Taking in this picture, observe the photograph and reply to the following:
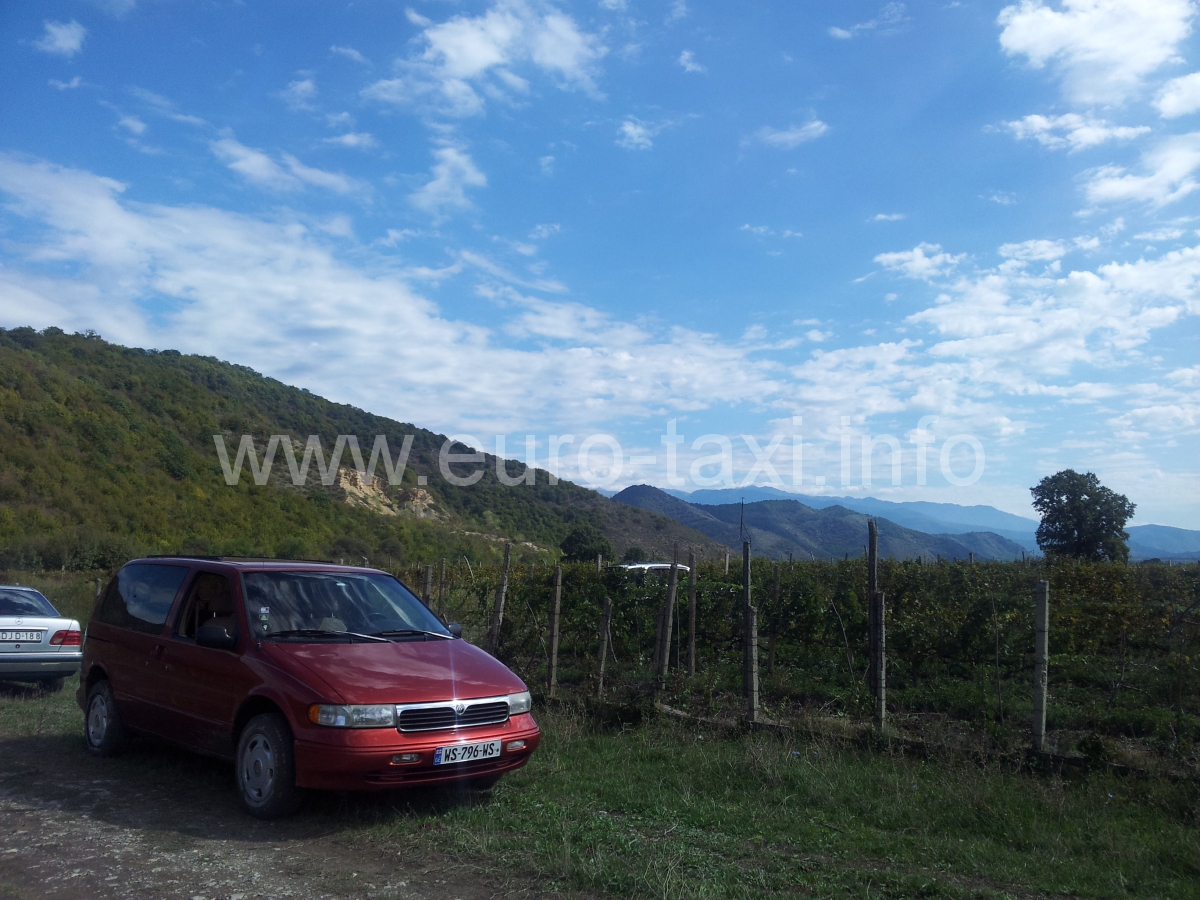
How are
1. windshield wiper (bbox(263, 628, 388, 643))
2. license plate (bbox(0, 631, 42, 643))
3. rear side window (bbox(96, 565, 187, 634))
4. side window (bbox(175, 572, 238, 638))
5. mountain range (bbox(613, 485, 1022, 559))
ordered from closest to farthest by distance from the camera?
windshield wiper (bbox(263, 628, 388, 643)) < side window (bbox(175, 572, 238, 638)) < rear side window (bbox(96, 565, 187, 634)) < license plate (bbox(0, 631, 42, 643)) < mountain range (bbox(613, 485, 1022, 559))

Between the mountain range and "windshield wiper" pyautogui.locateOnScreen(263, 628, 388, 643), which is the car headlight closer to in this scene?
"windshield wiper" pyautogui.locateOnScreen(263, 628, 388, 643)

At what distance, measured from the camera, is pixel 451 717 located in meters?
5.38

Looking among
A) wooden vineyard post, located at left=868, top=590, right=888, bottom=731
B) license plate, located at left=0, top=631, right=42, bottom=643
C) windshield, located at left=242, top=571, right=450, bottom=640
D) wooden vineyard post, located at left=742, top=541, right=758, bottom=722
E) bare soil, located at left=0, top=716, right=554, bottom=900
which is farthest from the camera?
license plate, located at left=0, top=631, right=42, bottom=643

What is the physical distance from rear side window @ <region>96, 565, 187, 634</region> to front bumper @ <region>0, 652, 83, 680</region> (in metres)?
3.46

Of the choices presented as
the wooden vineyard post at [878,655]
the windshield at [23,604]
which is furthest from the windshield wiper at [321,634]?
the windshield at [23,604]

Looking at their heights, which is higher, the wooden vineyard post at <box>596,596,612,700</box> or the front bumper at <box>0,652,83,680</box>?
the wooden vineyard post at <box>596,596,612,700</box>

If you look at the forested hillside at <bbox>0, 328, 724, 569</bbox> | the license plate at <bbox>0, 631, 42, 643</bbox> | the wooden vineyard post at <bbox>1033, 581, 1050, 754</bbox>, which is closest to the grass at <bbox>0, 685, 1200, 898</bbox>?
the wooden vineyard post at <bbox>1033, 581, 1050, 754</bbox>

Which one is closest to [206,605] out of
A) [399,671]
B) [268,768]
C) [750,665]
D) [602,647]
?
[268,768]

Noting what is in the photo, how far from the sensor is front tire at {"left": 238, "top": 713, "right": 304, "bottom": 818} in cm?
518

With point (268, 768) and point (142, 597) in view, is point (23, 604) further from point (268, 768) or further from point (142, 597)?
point (268, 768)

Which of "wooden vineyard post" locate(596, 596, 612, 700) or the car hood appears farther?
"wooden vineyard post" locate(596, 596, 612, 700)

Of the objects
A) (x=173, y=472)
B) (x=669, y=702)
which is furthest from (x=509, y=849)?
(x=173, y=472)

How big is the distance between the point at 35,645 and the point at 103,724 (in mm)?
4050

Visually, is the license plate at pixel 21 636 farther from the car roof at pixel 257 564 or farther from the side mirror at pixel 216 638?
the side mirror at pixel 216 638
